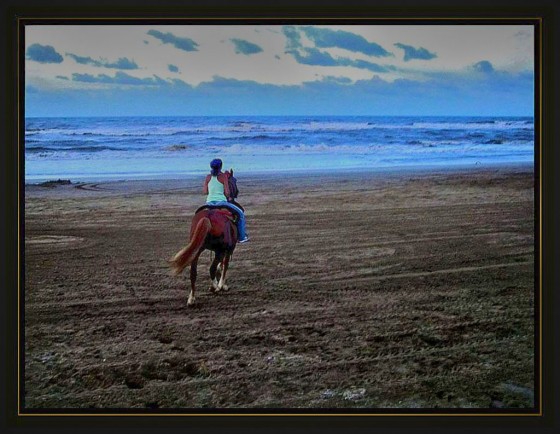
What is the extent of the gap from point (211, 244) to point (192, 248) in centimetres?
12

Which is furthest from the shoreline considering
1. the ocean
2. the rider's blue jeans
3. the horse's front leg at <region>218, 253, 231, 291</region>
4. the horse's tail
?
the horse's front leg at <region>218, 253, 231, 291</region>

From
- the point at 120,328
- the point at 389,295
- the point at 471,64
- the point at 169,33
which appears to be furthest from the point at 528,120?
the point at 120,328

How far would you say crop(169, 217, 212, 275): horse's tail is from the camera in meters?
4.11

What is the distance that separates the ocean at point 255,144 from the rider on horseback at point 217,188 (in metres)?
0.05

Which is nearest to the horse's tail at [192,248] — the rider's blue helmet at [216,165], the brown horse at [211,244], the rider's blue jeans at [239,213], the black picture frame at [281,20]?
the brown horse at [211,244]

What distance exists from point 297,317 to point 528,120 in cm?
181

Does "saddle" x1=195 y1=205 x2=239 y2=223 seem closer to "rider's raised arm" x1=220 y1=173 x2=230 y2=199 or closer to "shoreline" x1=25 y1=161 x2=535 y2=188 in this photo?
"rider's raised arm" x1=220 y1=173 x2=230 y2=199

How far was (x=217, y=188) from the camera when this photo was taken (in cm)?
414

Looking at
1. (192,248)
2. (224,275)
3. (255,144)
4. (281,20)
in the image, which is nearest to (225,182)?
(255,144)

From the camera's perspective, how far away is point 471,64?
4.10 meters

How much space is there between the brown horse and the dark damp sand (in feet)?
0.20

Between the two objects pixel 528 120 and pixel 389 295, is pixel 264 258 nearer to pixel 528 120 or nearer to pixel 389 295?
pixel 389 295

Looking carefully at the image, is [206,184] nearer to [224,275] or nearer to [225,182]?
[225,182]

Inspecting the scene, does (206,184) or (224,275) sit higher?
(206,184)
